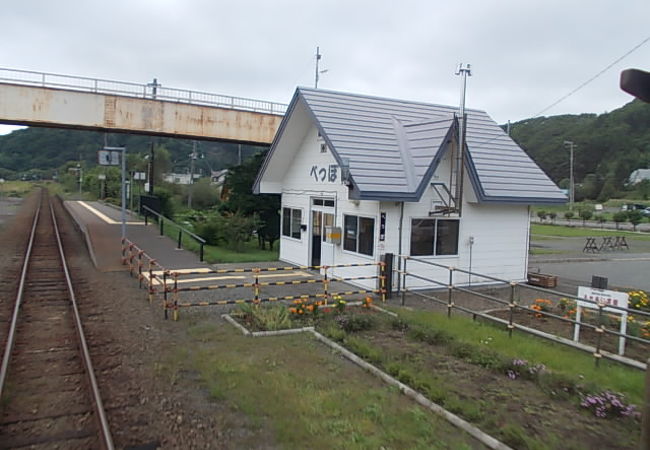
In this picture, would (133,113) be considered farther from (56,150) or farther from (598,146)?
(56,150)

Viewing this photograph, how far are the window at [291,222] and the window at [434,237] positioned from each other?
5.16 metres

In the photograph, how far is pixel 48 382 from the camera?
24.8 feet

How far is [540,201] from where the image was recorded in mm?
16547

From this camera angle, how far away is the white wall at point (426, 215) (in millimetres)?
14836

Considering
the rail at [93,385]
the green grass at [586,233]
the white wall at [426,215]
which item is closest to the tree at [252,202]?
the white wall at [426,215]

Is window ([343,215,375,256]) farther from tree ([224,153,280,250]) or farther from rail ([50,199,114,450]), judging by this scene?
tree ([224,153,280,250])

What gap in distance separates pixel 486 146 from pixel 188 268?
1054 cm

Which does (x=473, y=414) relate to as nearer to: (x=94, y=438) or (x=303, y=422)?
(x=303, y=422)

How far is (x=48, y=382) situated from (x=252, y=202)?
16.7 metres

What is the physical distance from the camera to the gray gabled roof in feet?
47.6

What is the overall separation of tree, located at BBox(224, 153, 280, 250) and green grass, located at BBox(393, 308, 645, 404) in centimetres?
1341

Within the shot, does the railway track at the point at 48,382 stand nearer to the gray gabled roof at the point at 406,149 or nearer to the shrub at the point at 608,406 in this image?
the shrub at the point at 608,406

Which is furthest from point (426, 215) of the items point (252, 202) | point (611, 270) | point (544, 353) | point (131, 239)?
point (131, 239)

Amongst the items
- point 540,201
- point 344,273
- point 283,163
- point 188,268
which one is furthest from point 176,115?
point 540,201
